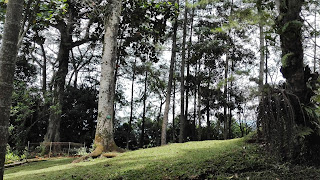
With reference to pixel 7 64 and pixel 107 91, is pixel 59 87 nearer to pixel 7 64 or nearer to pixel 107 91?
pixel 107 91

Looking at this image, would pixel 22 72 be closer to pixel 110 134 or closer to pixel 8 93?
pixel 110 134

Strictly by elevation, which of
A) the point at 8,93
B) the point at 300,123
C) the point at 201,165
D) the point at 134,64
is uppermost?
the point at 134,64

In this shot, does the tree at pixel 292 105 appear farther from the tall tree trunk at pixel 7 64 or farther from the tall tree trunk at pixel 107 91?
the tall tree trunk at pixel 107 91

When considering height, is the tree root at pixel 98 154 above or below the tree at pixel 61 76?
below

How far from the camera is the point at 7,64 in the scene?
7.68 ft

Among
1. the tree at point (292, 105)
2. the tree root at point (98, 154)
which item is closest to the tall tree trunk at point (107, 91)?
the tree root at point (98, 154)

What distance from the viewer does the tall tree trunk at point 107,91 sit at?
593cm

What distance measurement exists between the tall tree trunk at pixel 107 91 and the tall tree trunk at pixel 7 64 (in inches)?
135

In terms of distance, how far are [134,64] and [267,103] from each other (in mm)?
18436

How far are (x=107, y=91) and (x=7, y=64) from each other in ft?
12.7

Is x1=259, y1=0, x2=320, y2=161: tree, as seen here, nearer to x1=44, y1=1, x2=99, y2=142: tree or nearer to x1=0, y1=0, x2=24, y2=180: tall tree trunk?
x1=0, y1=0, x2=24, y2=180: tall tree trunk

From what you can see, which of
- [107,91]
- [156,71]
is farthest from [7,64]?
[156,71]

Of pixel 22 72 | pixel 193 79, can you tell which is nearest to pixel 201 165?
pixel 193 79

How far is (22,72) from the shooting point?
19203 millimetres
